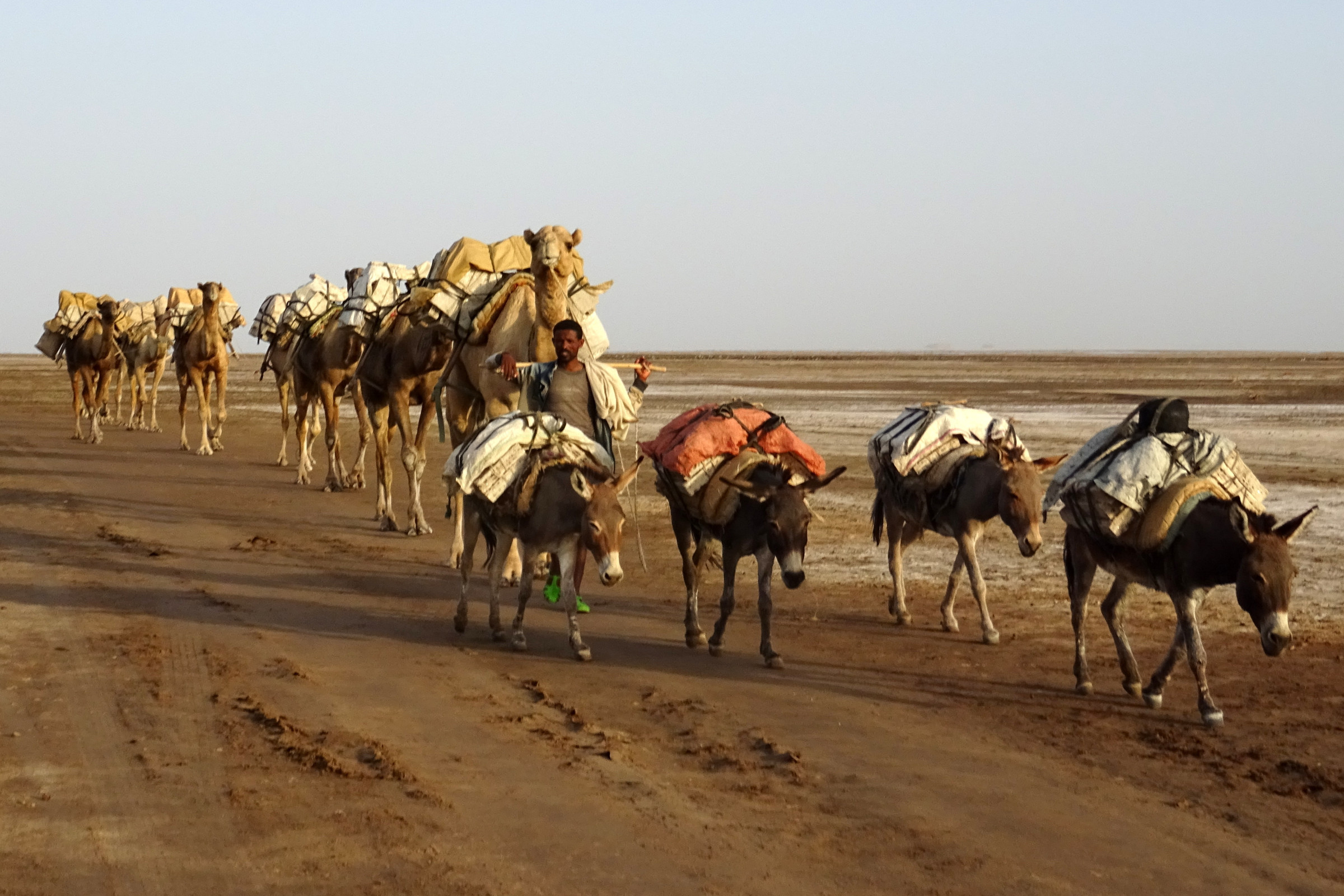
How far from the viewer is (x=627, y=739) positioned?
28.4 ft

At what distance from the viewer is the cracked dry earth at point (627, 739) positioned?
6.59 meters

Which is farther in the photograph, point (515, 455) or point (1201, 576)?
point (515, 455)

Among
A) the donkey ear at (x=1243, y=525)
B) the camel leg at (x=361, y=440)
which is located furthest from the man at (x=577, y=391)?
the camel leg at (x=361, y=440)

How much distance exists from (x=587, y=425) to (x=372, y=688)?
10.1ft

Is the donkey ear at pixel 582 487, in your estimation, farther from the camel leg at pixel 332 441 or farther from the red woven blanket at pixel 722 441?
the camel leg at pixel 332 441

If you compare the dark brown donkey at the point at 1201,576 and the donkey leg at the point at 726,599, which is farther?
the donkey leg at the point at 726,599

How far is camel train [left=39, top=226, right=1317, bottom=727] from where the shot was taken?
364 inches

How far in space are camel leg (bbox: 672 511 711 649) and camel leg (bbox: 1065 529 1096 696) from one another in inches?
102

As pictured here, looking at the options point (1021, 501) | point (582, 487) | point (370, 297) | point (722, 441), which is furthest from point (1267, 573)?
point (370, 297)

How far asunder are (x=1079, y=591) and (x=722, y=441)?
8.62 feet

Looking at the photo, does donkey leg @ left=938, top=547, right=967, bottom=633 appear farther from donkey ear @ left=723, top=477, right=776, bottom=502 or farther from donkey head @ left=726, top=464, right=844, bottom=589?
donkey ear @ left=723, top=477, right=776, bottom=502

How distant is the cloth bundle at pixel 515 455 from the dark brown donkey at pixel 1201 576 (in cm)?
345

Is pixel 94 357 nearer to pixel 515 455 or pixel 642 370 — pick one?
pixel 642 370

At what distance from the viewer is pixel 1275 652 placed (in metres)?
8.53
